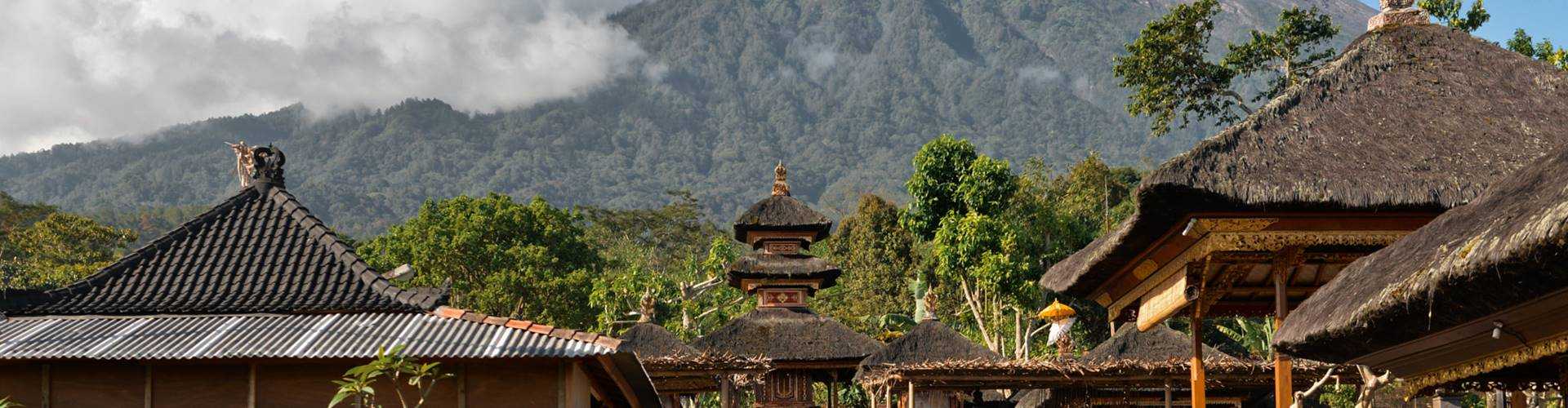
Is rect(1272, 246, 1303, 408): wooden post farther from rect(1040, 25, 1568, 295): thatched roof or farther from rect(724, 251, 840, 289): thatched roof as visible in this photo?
rect(724, 251, 840, 289): thatched roof

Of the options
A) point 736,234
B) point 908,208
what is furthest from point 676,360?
point 908,208

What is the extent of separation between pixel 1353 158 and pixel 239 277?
8984 millimetres

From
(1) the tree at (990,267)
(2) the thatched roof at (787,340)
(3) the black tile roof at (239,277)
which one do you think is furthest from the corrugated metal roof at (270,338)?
(1) the tree at (990,267)

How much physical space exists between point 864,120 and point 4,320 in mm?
123832

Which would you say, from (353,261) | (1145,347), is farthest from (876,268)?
(353,261)

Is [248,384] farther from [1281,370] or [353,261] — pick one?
[1281,370]

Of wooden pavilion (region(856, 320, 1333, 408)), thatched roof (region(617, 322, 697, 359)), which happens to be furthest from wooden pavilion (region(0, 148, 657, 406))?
thatched roof (region(617, 322, 697, 359))

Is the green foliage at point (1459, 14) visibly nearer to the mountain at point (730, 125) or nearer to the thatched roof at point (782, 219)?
the thatched roof at point (782, 219)

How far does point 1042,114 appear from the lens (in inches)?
5364

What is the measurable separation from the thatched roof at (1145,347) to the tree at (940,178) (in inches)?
536

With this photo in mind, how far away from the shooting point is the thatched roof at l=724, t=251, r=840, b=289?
98.0 ft

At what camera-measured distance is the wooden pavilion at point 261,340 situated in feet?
37.0

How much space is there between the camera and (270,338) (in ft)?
37.9

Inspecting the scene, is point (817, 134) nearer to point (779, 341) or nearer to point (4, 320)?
point (779, 341)
